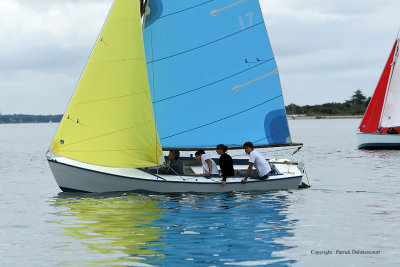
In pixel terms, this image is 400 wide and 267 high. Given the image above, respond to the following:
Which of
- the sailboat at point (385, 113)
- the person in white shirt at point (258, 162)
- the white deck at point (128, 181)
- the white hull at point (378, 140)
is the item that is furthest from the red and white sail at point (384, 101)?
the white deck at point (128, 181)

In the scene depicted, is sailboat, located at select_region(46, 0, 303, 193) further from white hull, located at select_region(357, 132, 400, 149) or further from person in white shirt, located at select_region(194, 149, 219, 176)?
white hull, located at select_region(357, 132, 400, 149)

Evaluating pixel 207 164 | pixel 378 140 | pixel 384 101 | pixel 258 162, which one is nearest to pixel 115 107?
pixel 207 164

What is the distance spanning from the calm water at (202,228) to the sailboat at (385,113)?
995 inches

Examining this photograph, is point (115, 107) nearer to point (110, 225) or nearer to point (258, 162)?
point (258, 162)

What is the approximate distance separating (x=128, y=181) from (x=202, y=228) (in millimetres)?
5299

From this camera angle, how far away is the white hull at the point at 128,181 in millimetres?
20672

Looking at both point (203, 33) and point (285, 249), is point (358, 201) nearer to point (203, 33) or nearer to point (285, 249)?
point (203, 33)

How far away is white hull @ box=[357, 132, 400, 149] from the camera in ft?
168

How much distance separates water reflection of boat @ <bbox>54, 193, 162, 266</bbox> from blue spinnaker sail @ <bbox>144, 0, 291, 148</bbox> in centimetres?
341

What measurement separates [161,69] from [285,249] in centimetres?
1020

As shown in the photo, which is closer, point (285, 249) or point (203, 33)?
point (285, 249)

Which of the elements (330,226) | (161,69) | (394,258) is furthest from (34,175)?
(394,258)

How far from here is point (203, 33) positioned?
2273cm

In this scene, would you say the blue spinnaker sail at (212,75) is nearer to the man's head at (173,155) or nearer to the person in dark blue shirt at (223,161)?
the man's head at (173,155)
